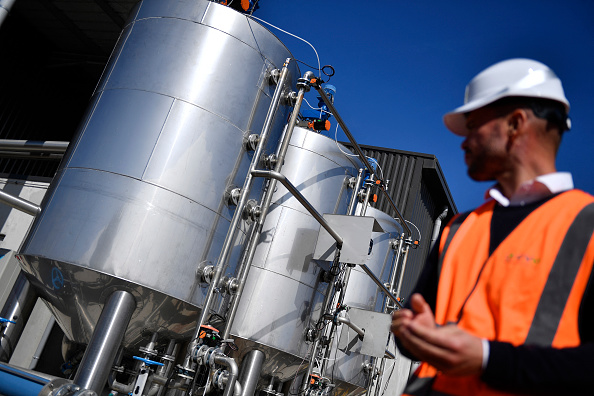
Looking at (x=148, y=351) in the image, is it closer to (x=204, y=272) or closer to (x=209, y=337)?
(x=209, y=337)

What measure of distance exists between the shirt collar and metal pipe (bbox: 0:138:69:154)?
7.70 metres

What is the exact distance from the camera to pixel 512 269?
1.12 m

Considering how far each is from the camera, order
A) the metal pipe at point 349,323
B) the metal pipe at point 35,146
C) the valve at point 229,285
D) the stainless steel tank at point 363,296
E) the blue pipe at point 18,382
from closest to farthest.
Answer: the blue pipe at point 18,382, the valve at point 229,285, the metal pipe at point 349,323, the metal pipe at point 35,146, the stainless steel tank at point 363,296

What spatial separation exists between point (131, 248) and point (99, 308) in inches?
21.8

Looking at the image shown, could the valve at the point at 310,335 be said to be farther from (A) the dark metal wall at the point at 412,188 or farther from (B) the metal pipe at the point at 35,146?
(A) the dark metal wall at the point at 412,188

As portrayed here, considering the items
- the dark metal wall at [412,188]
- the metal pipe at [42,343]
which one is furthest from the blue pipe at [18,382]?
the dark metal wall at [412,188]

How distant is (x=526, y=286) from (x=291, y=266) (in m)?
5.18

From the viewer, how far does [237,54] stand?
4.91m

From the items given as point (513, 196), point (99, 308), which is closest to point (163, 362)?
point (99, 308)

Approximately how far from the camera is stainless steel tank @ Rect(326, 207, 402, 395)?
863cm

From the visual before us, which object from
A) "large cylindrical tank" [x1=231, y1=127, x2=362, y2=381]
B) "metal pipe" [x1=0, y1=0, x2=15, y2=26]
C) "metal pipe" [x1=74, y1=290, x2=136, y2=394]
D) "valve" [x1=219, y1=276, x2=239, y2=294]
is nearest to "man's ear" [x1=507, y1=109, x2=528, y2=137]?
"metal pipe" [x1=74, y1=290, x2=136, y2=394]

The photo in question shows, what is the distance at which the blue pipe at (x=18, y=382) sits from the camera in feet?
12.9

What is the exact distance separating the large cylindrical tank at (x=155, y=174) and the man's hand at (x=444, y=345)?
3.33 metres

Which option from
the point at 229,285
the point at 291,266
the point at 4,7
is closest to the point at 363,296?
the point at 291,266
